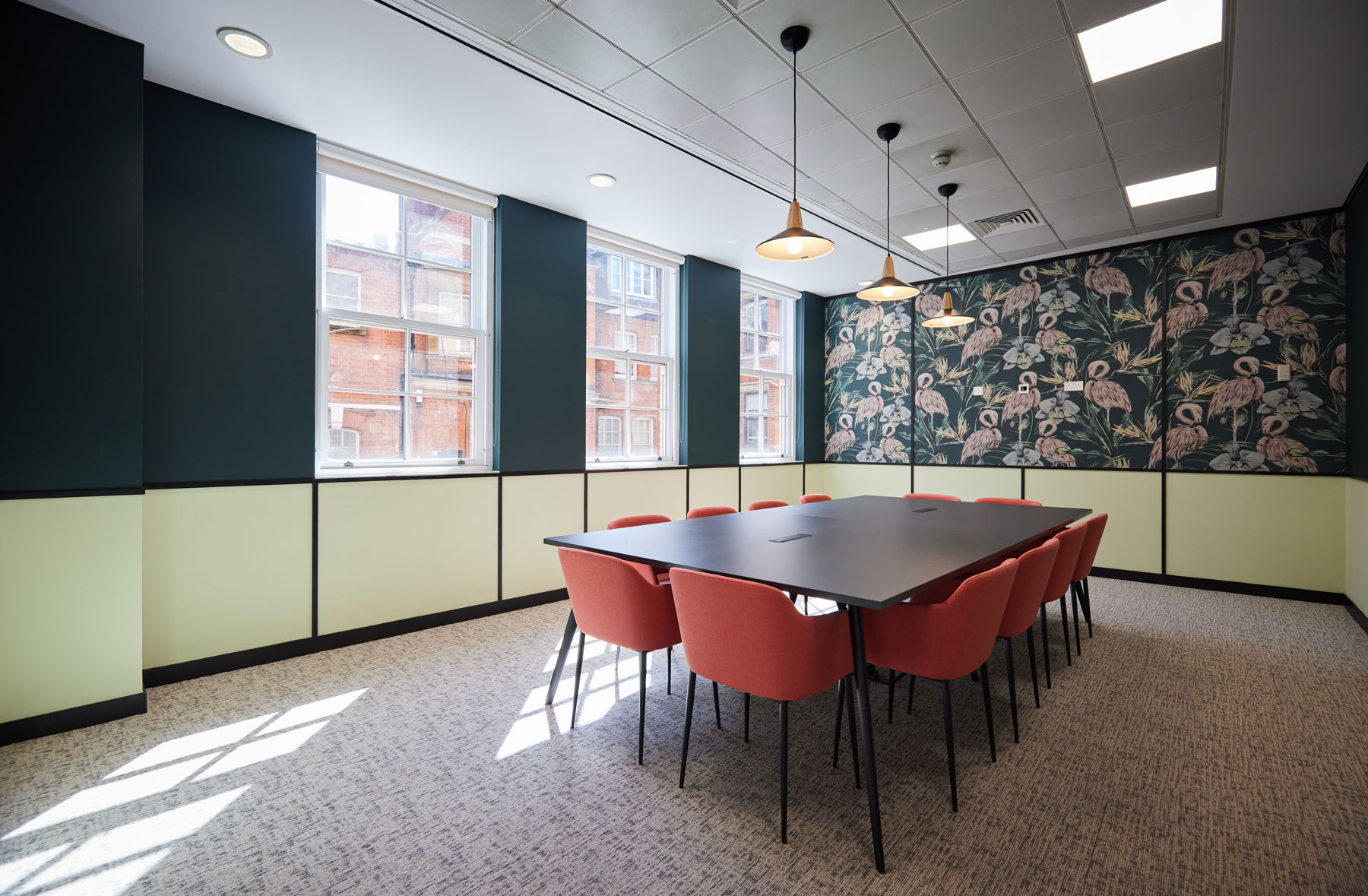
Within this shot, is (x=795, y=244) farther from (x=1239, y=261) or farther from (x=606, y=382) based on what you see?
(x=1239, y=261)

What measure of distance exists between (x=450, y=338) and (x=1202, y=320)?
648 cm

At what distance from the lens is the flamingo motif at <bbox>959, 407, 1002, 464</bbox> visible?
6.54m

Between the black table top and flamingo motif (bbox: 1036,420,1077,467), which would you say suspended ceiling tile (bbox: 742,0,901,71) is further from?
flamingo motif (bbox: 1036,420,1077,467)

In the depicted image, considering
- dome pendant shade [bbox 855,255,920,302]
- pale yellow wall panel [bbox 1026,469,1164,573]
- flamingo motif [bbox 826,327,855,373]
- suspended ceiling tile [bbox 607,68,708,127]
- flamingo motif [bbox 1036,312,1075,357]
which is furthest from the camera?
flamingo motif [bbox 826,327,855,373]

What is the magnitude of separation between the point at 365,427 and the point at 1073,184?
17.6 ft

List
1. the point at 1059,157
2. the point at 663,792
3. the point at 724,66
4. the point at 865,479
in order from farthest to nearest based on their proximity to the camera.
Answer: the point at 865,479 < the point at 1059,157 < the point at 724,66 < the point at 663,792

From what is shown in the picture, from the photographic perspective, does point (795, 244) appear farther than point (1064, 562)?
No

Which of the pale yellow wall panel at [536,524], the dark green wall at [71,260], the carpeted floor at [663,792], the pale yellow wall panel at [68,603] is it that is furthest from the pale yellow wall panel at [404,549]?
the dark green wall at [71,260]

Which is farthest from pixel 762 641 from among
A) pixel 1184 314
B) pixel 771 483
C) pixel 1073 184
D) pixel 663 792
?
pixel 1184 314

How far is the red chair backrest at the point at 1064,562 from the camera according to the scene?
306 centimetres

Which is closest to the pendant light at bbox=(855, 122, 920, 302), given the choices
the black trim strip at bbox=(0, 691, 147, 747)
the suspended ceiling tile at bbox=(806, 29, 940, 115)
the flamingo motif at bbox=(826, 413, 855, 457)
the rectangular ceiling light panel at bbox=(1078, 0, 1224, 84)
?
the suspended ceiling tile at bbox=(806, 29, 940, 115)

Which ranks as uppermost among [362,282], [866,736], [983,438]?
[362,282]

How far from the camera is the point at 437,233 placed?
4.50 metres

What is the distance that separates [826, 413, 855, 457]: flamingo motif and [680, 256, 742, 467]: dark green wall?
72.4 inches
